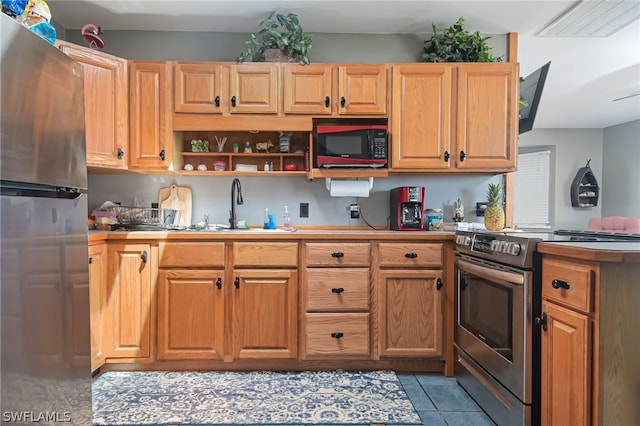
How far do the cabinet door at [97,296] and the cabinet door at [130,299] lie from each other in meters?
0.05

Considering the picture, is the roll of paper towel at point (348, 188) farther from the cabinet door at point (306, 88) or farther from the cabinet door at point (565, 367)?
the cabinet door at point (565, 367)

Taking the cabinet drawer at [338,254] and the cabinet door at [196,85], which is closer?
the cabinet drawer at [338,254]

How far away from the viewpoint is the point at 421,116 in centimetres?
271

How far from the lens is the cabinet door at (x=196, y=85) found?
2652mm

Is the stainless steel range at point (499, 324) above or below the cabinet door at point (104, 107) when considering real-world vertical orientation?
below

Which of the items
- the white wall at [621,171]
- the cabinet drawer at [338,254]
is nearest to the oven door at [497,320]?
the cabinet drawer at [338,254]

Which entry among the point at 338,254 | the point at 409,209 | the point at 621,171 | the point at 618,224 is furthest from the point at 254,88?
the point at 621,171

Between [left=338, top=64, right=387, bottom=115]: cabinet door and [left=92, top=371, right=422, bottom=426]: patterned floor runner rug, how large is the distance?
183 cm

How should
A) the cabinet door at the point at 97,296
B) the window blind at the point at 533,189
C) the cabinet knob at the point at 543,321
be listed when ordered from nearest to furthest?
the cabinet knob at the point at 543,321, the cabinet door at the point at 97,296, the window blind at the point at 533,189

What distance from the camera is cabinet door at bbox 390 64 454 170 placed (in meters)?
2.69

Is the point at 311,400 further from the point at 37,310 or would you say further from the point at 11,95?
the point at 11,95

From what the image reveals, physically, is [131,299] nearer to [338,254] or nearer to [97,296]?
[97,296]

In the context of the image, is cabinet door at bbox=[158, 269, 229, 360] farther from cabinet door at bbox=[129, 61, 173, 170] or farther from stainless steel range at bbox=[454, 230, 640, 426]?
stainless steel range at bbox=[454, 230, 640, 426]

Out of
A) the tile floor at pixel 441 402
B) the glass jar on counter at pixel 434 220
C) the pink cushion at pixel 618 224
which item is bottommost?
the tile floor at pixel 441 402
